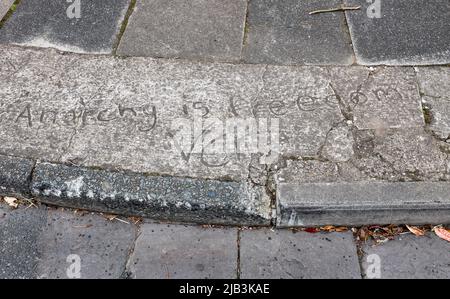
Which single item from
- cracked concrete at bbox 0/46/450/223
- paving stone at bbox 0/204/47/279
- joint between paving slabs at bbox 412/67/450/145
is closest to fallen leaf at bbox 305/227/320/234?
cracked concrete at bbox 0/46/450/223

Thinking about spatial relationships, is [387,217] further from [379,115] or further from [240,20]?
[240,20]

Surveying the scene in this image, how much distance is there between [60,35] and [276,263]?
6.92ft

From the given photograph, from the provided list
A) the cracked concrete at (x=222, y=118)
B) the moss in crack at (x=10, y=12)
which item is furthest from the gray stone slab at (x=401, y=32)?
the moss in crack at (x=10, y=12)

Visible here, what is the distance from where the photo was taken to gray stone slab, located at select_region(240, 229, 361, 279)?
2.09m

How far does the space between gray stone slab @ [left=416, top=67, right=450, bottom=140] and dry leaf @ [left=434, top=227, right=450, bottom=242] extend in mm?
512

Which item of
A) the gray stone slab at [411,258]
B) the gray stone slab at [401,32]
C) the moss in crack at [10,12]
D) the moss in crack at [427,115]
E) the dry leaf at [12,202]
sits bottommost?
the gray stone slab at [411,258]

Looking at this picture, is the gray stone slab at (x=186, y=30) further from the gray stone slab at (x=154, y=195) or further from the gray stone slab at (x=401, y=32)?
the gray stone slab at (x=154, y=195)

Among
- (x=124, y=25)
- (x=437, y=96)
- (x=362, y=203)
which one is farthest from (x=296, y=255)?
(x=124, y=25)

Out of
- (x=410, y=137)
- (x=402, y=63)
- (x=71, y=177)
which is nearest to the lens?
(x=71, y=177)

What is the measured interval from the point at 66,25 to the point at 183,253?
189 centimetres

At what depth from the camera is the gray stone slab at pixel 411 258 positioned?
209 cm

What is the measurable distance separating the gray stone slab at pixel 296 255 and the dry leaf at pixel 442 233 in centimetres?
44

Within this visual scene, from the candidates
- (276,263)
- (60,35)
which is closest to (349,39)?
(276,263)

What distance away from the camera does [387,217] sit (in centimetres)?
219
